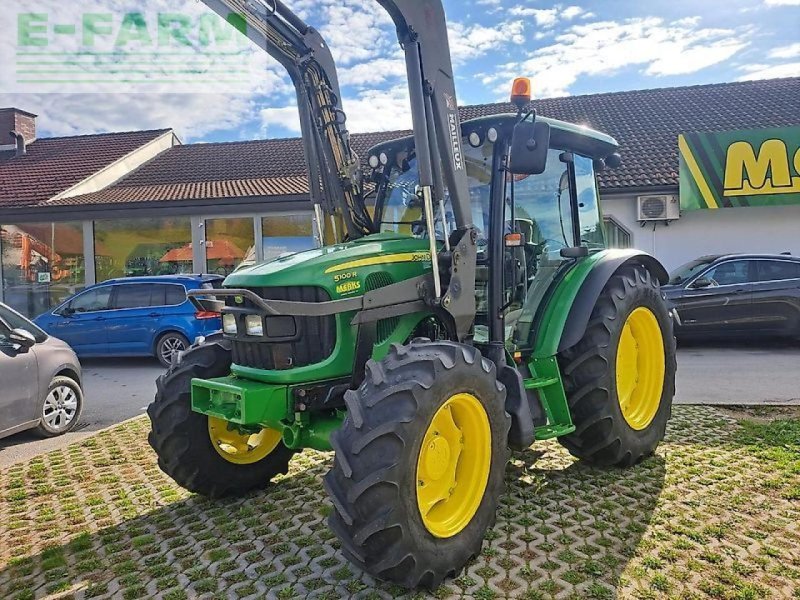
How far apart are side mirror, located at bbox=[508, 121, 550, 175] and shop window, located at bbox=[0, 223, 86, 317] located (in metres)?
15.9

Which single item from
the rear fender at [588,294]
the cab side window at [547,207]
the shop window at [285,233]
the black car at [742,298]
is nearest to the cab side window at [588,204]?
the cab side window at [547,207]

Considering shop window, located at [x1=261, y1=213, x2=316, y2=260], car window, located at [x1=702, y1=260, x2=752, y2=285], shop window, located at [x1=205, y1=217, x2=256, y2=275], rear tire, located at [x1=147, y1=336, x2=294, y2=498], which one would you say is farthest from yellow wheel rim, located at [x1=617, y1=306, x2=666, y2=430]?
shop window, located at [x1=205, y1=217, x2=256, y2=275]

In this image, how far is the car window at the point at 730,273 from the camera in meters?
10.4

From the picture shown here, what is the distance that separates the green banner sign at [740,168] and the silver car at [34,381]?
489 inches

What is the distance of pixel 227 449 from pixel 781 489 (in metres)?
3.55

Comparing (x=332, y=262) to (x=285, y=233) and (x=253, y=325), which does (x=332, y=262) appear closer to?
(x=253, y=325)

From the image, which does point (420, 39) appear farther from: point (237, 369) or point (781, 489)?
point (781, 489)

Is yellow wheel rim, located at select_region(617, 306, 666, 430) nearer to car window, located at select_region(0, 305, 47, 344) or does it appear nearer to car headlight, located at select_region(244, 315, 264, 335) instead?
car headlight, located at select_region(244, 315, 264, 335)

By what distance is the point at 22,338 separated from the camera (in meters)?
6.15

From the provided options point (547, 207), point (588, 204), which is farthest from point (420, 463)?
point (588, 204)

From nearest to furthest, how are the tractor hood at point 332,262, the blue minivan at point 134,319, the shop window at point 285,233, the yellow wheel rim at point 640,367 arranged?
the tractor hood at point 332,262, the yellow wheel rim at point 640,367, the blue minivan at point 134,319, the shop window at point 285,233

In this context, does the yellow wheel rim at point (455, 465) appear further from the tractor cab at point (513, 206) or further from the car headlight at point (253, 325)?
the car headlight at point (253, 325)

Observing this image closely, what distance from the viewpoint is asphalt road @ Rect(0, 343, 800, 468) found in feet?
21.5

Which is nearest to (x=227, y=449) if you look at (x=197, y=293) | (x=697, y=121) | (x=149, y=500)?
(x=149, y=500)
